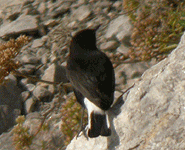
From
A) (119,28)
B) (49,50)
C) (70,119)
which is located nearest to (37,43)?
(49,50)

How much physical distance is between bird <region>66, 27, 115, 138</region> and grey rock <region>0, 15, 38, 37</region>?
9.79ft

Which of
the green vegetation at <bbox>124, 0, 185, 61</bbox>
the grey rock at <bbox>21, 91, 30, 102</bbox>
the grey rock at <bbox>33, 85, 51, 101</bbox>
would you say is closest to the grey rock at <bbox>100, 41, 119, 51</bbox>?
the green vegetation at <bbox>124, 0, 185, 61</bbox>

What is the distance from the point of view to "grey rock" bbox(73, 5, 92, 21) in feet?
25.1

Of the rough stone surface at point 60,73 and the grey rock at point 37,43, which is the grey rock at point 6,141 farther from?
the grey rock at point 37,43

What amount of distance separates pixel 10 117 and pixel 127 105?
2777 mm

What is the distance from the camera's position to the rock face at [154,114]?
348 cm

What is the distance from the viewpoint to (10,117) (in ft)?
20.1

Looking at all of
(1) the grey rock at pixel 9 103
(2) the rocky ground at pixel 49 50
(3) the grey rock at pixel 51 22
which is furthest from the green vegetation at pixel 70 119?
(3) the grey rock at pixel 51 22

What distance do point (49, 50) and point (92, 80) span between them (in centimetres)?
315

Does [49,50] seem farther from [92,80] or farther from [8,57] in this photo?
[92,80]

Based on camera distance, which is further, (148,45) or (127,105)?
(148,45)

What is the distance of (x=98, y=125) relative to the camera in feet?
12.8

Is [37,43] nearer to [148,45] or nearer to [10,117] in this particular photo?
[10,117]

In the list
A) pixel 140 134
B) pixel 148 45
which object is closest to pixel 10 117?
pixel 148 45
